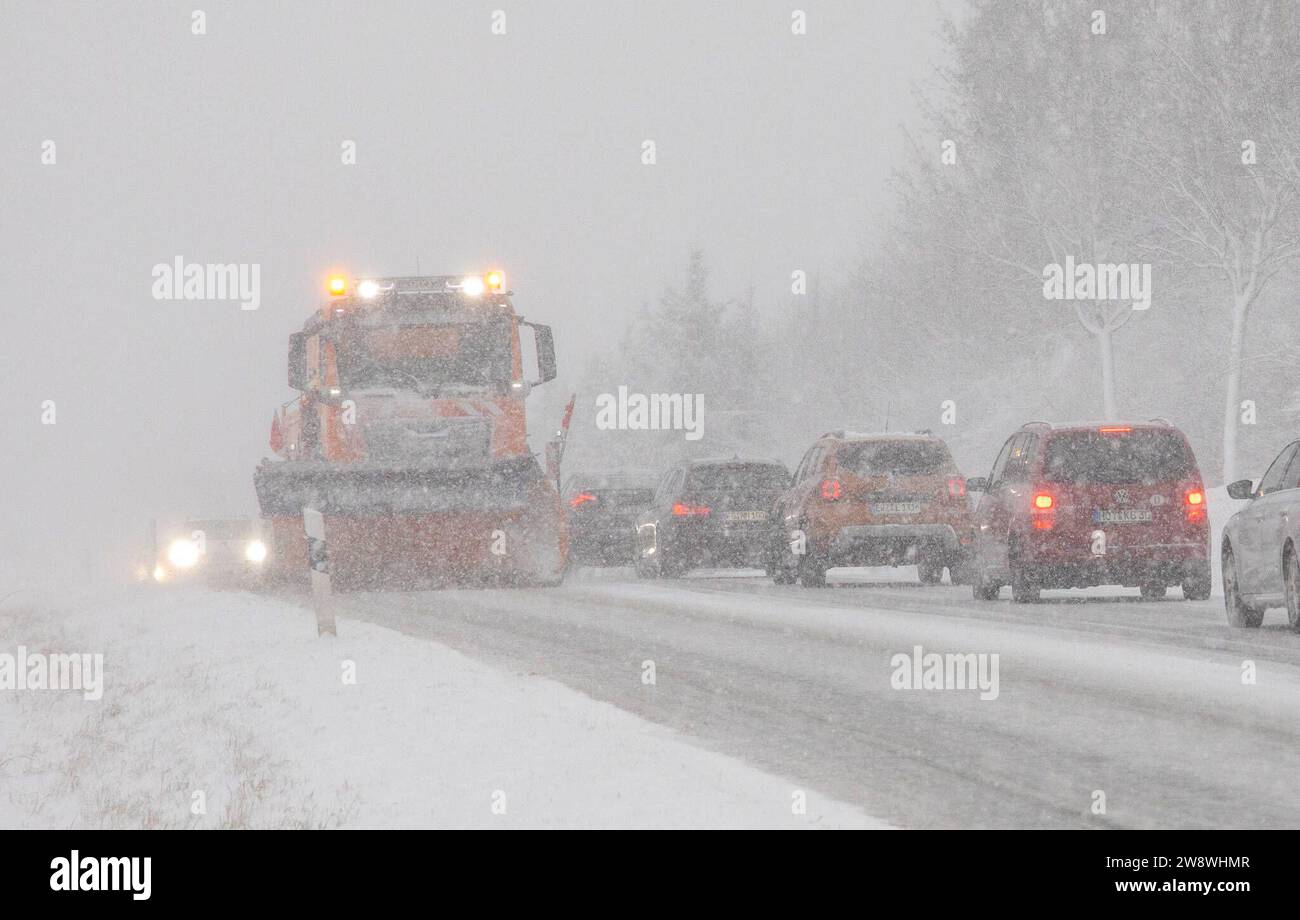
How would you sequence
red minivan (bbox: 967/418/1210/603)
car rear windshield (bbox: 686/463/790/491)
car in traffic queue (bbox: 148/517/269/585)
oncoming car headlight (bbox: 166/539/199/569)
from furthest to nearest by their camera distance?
oncoming car headlight (bbox: 166/539/199/569), car in traffic queue (bbox: 148/517/269/585), car rear windshield (bbox: 686/463/790/491), red minivan (bbox: 967/418/1210/603)

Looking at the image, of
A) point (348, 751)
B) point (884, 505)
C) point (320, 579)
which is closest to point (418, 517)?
point (884, 505)

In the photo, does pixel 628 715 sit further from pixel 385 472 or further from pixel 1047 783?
pixel 385 472

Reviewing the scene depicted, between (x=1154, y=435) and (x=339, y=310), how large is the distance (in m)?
9.53

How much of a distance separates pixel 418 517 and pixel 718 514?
230 inches

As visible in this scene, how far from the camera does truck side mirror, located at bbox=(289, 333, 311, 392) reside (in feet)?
74.8

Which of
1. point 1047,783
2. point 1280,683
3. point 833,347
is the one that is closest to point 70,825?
point 1047,783

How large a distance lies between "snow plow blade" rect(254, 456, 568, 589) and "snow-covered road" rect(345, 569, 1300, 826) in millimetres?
1951

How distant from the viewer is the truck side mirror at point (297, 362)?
22.8m

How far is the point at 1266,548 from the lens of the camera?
49.6ft

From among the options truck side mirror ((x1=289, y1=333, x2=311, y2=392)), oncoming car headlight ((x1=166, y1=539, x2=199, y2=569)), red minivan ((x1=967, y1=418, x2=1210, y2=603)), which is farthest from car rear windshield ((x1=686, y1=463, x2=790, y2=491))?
oncoming car headlight ((x1=166, y1=539, x2=199, y2=569))

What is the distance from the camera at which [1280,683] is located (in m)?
11.4

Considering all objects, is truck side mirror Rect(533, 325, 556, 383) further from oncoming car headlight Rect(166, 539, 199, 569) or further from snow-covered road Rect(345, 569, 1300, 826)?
oncoming car headlight Rect(166, 539, 199, 569)

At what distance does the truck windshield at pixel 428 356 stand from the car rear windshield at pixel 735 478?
470cm

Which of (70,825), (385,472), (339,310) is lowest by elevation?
(70,825)
